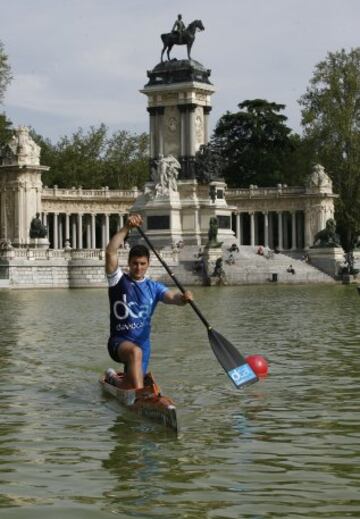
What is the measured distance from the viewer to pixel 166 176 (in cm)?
7738

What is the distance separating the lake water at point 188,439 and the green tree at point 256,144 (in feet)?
261

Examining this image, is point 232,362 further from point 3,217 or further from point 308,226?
point 308,226

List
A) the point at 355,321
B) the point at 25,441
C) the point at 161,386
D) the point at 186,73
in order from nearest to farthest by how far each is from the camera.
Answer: the point at 25,441 < the point at 161,386 < the point at 355,321 < the point at 186,73

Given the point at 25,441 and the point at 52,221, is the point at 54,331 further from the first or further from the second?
the point at 52,221

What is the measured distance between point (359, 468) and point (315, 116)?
→ 81497mm

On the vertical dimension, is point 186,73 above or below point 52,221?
above

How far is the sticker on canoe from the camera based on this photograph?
13.9 meters

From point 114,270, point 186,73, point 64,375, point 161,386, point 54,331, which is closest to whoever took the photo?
point 114,270

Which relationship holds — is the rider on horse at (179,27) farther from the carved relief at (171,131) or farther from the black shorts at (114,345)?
the black shorts at (114,345)

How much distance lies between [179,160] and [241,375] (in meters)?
66.0

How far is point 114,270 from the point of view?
13.2 metres

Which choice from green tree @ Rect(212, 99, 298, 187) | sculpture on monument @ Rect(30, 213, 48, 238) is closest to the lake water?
sculpture on monument @ Rect(30, 213, 48, 238)

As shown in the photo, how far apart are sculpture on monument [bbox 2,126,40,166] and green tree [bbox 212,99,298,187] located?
2331cm

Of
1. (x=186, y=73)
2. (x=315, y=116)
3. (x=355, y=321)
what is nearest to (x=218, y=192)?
(x=186, y=73)
